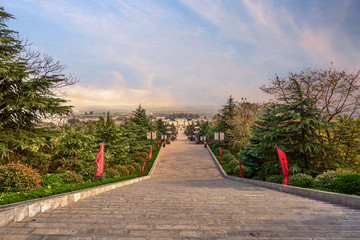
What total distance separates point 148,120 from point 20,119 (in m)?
25.9

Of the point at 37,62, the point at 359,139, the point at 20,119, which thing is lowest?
the point at 359,139

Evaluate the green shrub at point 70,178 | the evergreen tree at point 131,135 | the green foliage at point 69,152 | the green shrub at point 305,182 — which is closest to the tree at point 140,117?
the evergreen tree at point 131,135

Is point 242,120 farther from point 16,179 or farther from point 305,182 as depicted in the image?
point 16,179

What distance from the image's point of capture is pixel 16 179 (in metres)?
7.74

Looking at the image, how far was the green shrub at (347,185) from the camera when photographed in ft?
22.2

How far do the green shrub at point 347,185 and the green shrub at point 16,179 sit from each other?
447 inches

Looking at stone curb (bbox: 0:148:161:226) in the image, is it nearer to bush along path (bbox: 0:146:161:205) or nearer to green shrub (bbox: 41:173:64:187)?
bush along path (bbox: 0:146:161:205)

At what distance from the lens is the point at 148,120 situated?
3844 cm

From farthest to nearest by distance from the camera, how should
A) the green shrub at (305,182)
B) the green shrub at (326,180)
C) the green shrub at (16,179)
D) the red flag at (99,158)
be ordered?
the red flag at (99,158), the green shrub at (305,182), the green shrub at (326,180), the green shrub at (16,179)

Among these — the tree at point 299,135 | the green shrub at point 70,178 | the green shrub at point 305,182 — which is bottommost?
the green shrub at point 70,178

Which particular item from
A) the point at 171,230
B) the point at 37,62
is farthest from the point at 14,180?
the point at 37,62

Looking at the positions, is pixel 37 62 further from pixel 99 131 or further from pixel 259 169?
pixel 259 169

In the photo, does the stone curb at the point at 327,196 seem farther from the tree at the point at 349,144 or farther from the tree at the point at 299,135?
the tree at the point at 349,144

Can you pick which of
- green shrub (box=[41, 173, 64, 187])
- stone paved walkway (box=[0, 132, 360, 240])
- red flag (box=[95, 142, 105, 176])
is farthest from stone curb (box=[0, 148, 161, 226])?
green shrub (box=[41, 173, 64, 187])
